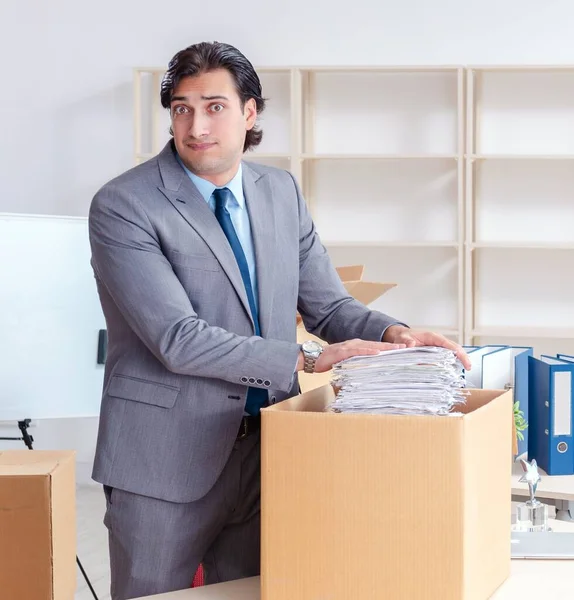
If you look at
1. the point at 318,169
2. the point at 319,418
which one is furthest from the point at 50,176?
the point at 319,418

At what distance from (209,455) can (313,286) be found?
41cm

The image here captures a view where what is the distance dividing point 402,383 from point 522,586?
383mm

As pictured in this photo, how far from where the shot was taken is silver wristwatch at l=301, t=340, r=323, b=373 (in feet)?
4.53

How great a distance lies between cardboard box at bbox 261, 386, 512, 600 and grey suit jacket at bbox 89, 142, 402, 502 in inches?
11.2

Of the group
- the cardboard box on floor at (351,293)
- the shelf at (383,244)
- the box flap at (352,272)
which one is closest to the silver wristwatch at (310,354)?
the cardboard box on floor at (351,293)

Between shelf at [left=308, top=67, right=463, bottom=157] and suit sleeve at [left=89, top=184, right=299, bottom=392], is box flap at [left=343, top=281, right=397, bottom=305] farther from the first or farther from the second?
shelf at [left=308, top=67, right=463, bottom=157]

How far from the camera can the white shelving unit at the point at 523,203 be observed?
4.66 m

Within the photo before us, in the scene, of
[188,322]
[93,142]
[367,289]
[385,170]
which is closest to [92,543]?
[367,289]

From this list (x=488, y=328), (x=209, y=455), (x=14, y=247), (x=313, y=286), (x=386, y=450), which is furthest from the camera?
(x=488, y=328)

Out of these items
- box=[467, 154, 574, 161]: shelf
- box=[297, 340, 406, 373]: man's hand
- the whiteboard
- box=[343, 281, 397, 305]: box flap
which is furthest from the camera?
box=[467, 154, 574, 161]: shelf

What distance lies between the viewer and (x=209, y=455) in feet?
5.06

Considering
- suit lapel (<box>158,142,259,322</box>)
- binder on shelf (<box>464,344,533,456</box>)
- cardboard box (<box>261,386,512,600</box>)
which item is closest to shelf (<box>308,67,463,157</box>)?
binder on shelf (<box>464,344,533,456</box>)

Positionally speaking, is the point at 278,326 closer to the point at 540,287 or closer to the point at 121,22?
the point at 540,287

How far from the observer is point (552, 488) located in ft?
7.03
